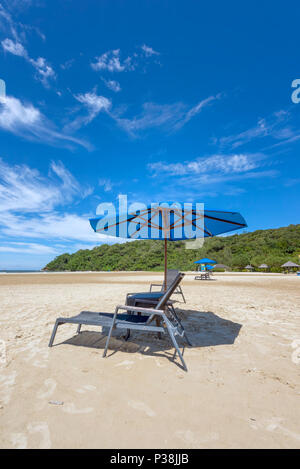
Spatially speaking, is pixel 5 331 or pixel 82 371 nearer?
pixel 82 371

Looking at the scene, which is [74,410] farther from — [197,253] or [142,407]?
[197,253]

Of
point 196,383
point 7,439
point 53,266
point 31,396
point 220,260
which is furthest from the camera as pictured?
point 53,266

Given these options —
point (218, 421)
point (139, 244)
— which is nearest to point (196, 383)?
point (218, 421)

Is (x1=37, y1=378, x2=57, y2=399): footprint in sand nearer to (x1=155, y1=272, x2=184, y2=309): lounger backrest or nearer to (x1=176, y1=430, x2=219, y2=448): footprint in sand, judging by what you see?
(x1=176, y1=430, x2=219, y2=448): footprint in sand

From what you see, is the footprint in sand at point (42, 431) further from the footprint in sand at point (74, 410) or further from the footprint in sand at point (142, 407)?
the footprint in sand at point (142, 407)

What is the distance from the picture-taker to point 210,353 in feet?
9.78

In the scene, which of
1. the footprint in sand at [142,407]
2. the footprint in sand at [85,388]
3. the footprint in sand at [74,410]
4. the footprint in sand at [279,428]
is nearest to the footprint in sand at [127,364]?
the footprint in sand at [85,388]

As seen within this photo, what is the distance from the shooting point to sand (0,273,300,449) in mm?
1524

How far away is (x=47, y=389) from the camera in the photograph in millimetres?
2088

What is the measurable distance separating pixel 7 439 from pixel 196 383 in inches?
62.1

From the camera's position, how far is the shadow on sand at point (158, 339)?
10.2 feet

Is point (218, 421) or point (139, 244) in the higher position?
point (139, 244)
